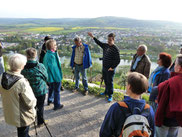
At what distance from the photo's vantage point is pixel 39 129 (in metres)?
2.93

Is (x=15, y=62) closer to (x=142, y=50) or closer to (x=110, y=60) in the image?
(x=110, y=60)

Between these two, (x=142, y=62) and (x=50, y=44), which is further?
(x=142, y=62)

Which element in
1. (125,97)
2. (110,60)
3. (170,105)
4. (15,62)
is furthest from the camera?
(110,60)

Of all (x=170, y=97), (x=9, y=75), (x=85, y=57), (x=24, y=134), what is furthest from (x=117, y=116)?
(x=85, y=57)

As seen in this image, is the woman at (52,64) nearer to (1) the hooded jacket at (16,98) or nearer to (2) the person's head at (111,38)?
(1) the hooded jacket at (16,98)

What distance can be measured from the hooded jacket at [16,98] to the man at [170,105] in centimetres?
193

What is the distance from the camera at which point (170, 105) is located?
1749 millimetres

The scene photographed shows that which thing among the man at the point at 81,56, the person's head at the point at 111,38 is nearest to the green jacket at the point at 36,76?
the man at the point at 81,56

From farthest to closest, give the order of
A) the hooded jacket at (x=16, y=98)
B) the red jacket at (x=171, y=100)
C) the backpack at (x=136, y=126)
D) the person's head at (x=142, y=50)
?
the person's head at (x=142, y=50) < the hooded jacket at (x=16, y=98) < the red jacket at (x=171, y=100) < the backpack at (x=136, y=126)

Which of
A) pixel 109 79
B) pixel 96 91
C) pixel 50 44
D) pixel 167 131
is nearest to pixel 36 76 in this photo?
pixel 50 44

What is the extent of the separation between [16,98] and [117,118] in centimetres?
149

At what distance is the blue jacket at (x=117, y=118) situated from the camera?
51.8 inches

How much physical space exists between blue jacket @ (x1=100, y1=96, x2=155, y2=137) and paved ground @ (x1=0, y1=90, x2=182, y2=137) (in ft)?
5.17

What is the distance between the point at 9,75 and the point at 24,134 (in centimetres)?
109
